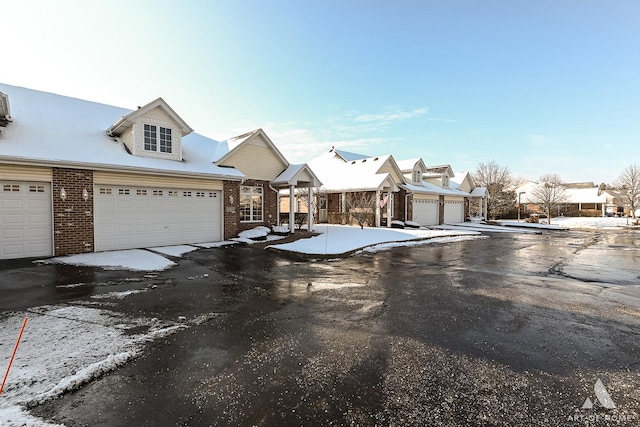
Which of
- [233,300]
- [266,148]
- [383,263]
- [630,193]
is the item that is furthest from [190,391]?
[630,193]

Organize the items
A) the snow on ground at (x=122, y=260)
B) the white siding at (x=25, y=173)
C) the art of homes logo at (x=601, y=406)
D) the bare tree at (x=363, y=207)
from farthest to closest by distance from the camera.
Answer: the bare tree at (x=363, y=207) → the white siding at (x=25, y=173) → the snow on ground at (x=122, y=260) → the art of homes logo at (x=601, y=406)

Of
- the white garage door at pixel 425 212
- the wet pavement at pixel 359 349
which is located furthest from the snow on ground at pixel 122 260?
the white garage door at pixel 425 212

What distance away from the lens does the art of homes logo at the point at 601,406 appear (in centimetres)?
294

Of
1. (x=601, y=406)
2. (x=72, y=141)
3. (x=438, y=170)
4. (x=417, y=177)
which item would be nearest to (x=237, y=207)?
(x=72, y=141)

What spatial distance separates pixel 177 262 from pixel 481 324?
923 cm

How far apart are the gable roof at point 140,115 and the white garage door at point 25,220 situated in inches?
156

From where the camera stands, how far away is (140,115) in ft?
44.3

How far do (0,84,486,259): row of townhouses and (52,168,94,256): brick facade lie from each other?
3 centimetres

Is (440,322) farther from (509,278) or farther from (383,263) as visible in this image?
(383,263)

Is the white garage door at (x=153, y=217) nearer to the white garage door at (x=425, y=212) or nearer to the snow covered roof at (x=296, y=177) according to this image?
the snow covered roof at (x=296, y=177)

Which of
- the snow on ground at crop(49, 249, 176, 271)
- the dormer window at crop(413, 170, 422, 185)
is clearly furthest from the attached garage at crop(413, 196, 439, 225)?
the snow on ground at crop(49, 249, 176, 271)

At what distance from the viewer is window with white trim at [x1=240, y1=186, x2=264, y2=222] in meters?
17.6

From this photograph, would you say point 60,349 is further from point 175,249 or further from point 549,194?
point 549,194

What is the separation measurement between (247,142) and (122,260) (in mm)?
9226
